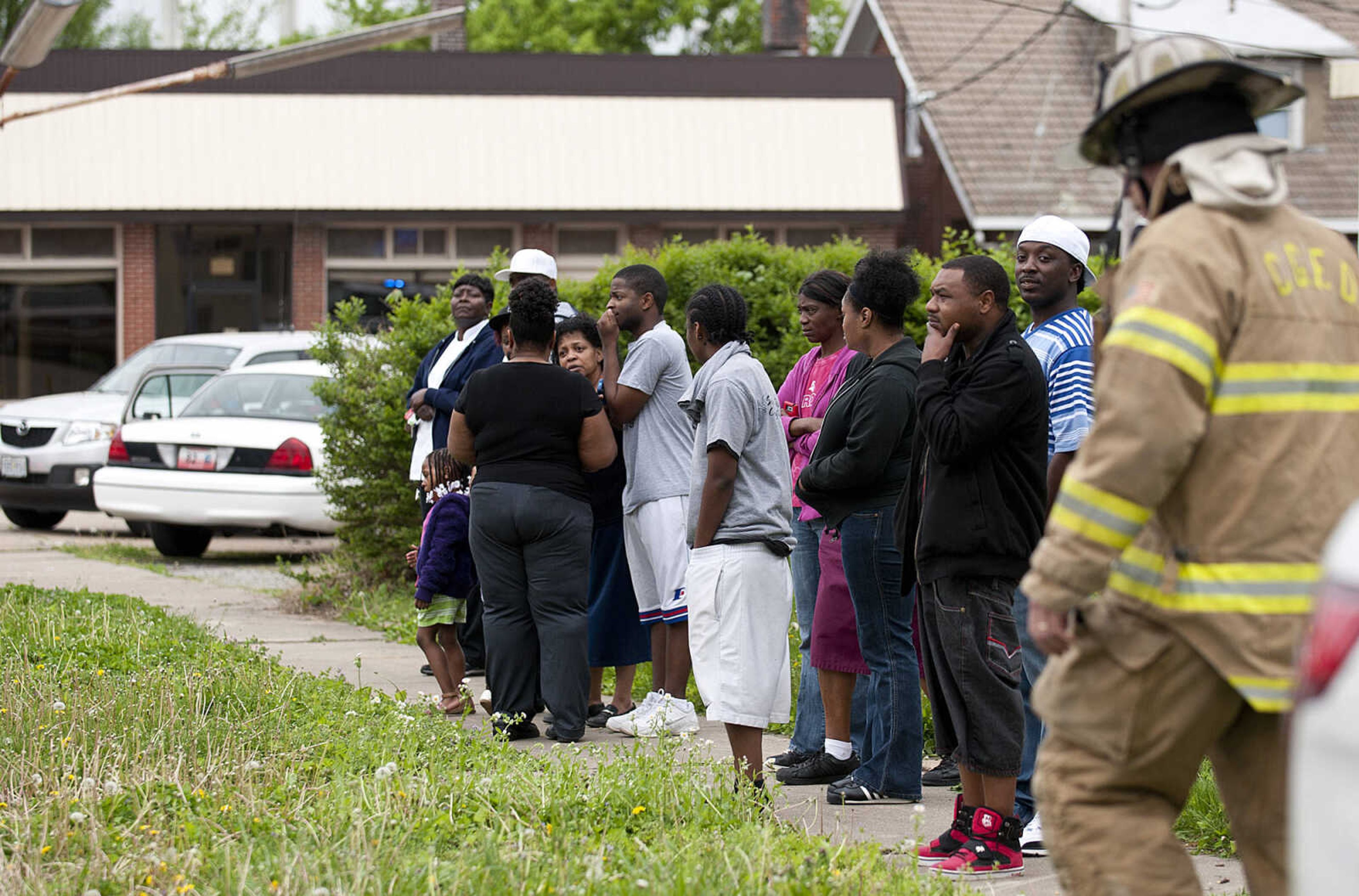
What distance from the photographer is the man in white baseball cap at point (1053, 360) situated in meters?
5.37

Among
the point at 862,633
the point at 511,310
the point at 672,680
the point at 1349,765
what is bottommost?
the point at 672,680

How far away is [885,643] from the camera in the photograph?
19.3ft

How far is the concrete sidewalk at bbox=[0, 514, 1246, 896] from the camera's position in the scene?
5.18m

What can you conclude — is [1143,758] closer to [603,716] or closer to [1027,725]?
[1027,725]

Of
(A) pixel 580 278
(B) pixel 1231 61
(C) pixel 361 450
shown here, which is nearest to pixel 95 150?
(A) pixel 580 278

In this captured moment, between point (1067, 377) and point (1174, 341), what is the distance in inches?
101

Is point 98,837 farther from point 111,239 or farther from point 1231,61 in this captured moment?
point 111,239

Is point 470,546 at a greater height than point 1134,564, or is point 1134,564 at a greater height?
point 1134,564

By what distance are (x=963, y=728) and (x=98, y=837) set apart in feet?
8.52

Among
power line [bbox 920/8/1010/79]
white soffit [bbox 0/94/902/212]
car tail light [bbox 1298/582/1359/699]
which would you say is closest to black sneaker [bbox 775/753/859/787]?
car tail light [bbox 1298/582/1359/699]

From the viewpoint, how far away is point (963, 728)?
4957 millimetres

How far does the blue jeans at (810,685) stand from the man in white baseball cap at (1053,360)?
0.88 m

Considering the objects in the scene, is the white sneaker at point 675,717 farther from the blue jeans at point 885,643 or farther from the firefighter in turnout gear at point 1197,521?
the firefighter in turnout gear at point 1197,521

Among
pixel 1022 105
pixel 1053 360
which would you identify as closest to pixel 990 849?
pixel 1053 360
